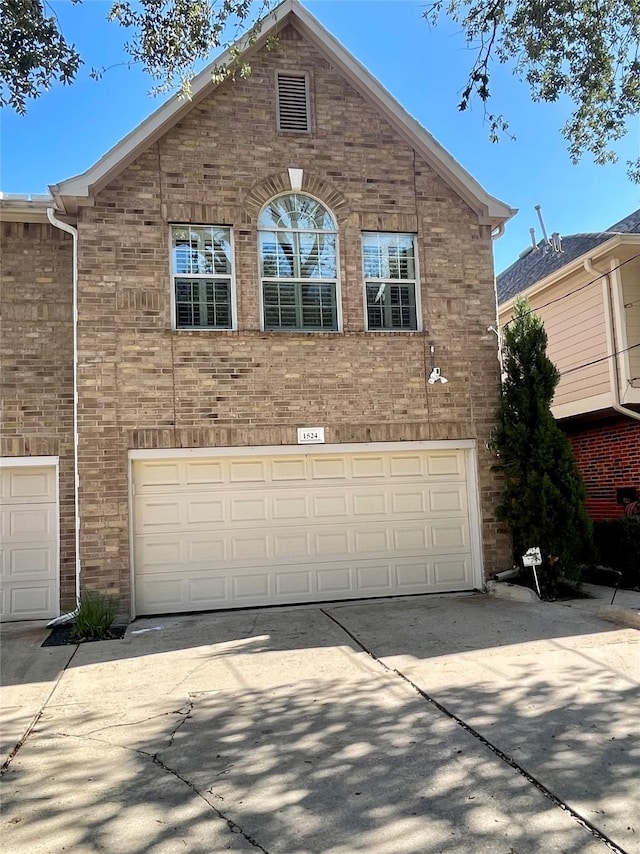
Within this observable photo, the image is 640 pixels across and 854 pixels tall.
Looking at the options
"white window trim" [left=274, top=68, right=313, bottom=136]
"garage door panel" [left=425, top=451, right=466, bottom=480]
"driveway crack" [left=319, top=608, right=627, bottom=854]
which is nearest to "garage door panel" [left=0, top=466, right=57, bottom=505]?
"driveway crack" [left=319, top=608, right=627, bottom=854]

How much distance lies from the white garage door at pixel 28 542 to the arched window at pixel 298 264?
12.5 feet

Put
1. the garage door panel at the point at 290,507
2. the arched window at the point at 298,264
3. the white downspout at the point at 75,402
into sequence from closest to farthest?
→ 1. the white downspout at the point at 75,402
2. the garage door panel at the point at 290,507
3. the arched window at the point at 298,264

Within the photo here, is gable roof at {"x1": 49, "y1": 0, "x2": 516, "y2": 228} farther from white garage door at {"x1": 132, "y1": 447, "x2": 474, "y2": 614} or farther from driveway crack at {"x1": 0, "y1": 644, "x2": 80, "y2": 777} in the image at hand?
driveway crack at {"x1": 0, "y1": 644, "x2": 80, "y2": 777}

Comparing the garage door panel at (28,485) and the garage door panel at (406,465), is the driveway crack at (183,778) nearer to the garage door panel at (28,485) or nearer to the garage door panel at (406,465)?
the garage door panel at (28,485)

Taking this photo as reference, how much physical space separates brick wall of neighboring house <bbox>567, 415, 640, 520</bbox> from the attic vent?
25.5 ft

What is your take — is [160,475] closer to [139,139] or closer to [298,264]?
[298,264]

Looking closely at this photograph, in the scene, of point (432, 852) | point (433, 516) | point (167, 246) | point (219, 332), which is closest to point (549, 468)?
point (433, 516)

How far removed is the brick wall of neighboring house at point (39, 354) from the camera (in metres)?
9.10

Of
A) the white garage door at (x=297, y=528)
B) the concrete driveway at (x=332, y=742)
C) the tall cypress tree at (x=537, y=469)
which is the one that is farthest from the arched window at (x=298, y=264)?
the concrete driveway at (x=332, y=742)

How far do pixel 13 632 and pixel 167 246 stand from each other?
5.36m

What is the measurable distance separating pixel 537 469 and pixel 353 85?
6.32 m

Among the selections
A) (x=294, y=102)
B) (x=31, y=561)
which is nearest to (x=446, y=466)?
(x=294, y=102)

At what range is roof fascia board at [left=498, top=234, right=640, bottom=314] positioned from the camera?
11172mm

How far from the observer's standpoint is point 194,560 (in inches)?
359
